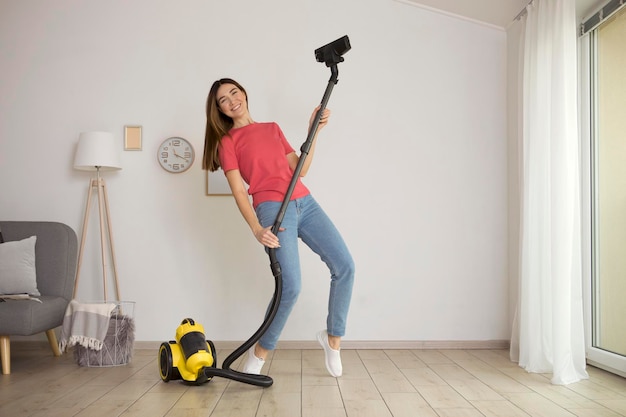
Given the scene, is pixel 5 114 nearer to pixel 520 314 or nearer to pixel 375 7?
pixel 375 7

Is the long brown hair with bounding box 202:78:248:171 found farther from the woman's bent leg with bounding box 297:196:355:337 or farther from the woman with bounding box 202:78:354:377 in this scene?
the woman's bent leg with bounding box 297:196:355:337

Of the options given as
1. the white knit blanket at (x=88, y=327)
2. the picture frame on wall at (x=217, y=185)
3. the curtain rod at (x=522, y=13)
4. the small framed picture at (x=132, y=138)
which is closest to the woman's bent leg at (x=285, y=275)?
the white knit blanket at (x=88, y=327)

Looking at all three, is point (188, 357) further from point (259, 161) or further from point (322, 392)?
point (259, 161)

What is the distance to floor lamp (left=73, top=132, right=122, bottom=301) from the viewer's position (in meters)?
3.73

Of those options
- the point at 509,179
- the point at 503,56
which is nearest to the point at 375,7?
the point at 503,56

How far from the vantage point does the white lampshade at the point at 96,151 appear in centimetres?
372

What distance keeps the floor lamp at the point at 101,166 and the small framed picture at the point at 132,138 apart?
0.37 ft

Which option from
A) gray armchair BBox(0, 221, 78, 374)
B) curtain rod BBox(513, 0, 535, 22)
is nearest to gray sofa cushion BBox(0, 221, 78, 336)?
gray armchair BBox(0, 221, 78, 374)

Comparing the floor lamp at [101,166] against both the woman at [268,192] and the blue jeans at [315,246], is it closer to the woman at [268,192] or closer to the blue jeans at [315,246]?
the woman at [268,192]

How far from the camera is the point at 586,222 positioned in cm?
325

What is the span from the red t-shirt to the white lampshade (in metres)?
1.09

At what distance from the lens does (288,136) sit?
13.0 ft

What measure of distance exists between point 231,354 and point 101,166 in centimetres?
165

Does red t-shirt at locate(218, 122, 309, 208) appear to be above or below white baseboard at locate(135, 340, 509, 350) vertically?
above
